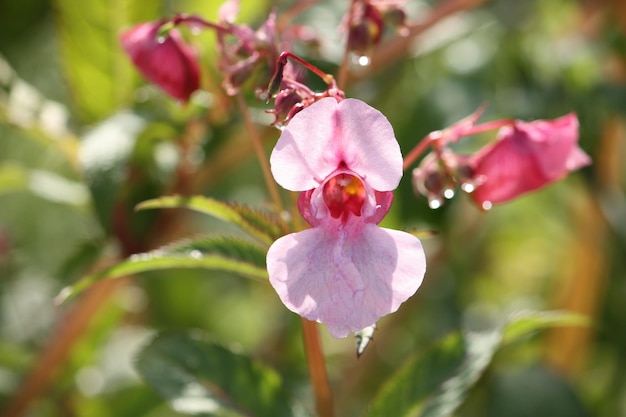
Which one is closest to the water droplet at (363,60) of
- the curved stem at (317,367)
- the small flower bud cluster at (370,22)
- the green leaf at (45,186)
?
the small flower bud cluster at (370,22)

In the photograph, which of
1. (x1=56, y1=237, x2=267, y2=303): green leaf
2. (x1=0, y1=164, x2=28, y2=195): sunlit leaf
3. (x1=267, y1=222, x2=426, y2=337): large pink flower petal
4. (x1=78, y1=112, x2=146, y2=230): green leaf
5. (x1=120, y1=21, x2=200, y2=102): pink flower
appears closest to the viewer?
(x1=267, y1=222, x2=426, y2=337): large pink flower petal

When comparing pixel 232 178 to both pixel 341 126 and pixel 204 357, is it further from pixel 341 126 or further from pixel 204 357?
pixel 341 126

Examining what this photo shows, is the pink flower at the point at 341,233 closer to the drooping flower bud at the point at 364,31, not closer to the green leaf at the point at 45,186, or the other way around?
the drooping flower bud at the point at 364,31

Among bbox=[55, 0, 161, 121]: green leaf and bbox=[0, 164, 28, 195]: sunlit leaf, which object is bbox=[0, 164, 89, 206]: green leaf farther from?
bbox=[55, 0, 161, 121]: green leaf

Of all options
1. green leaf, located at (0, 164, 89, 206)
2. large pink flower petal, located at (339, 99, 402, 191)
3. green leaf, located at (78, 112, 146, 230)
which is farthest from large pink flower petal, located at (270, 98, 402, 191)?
green leaf, located at (0, 164, 89, 206)

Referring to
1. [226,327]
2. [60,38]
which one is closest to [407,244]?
[60,38]
